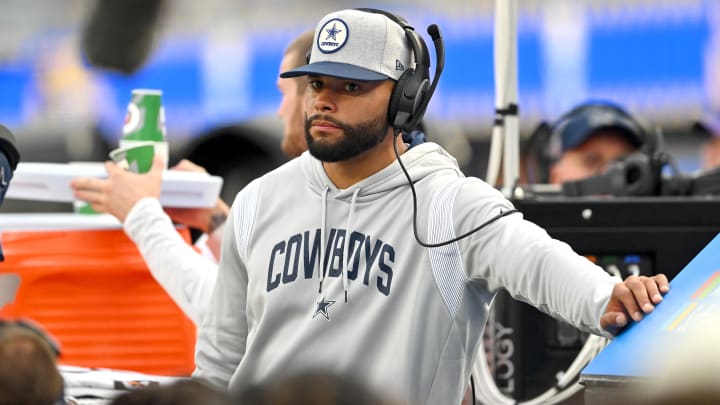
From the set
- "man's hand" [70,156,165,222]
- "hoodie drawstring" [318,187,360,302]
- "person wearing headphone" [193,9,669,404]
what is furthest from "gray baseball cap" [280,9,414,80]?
"man's hand" [70,156,165,222]

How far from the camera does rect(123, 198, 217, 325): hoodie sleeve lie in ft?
13.2

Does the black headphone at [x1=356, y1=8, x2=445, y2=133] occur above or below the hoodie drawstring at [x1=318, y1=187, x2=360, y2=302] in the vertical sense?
above

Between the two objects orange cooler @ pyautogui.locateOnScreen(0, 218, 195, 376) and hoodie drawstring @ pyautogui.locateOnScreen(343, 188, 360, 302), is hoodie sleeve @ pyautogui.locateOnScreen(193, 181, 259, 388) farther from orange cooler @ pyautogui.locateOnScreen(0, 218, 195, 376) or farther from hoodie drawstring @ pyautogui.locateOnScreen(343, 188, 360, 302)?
orange cooler @ pyautogui.locateOnScreen(0, 218, 195, 376)

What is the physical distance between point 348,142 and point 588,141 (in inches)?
125

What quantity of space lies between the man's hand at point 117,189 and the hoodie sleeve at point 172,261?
0.07 meters

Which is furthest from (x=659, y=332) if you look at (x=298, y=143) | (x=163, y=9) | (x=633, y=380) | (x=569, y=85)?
(x=163, y=9)

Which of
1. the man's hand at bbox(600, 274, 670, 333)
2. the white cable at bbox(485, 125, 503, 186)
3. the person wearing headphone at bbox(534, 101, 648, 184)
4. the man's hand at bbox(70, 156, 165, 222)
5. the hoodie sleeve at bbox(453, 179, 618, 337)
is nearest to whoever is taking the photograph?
the man's hand at bbox(600, 274, 670, 333)

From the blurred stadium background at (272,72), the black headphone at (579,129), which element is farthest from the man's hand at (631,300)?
the blurred stadium background at (272,72)

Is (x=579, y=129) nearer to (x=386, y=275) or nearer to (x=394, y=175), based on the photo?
(x=394, y=175)

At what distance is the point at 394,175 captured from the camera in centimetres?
334

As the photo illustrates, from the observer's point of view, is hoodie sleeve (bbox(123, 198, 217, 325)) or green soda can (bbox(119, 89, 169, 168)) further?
green soda can (bbox(119, 89, 169, 168))

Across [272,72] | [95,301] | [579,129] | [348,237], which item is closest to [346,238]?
[348,237]

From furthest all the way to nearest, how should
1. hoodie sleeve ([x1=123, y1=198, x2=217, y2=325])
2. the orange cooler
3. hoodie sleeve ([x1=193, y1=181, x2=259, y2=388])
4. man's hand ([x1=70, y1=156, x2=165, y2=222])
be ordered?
the orange cooler < man's hand ([x1=70, y1=156, x2=165, y2=222]) < hoodie sleeve ([x1=123, y1=198, x2=217, y2=325]) < hoodie sleeve ([x1=193, y1=181, x2=259, y2=388])

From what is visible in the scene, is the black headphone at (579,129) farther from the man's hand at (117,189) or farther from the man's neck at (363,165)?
the man's neck at (363,165)
